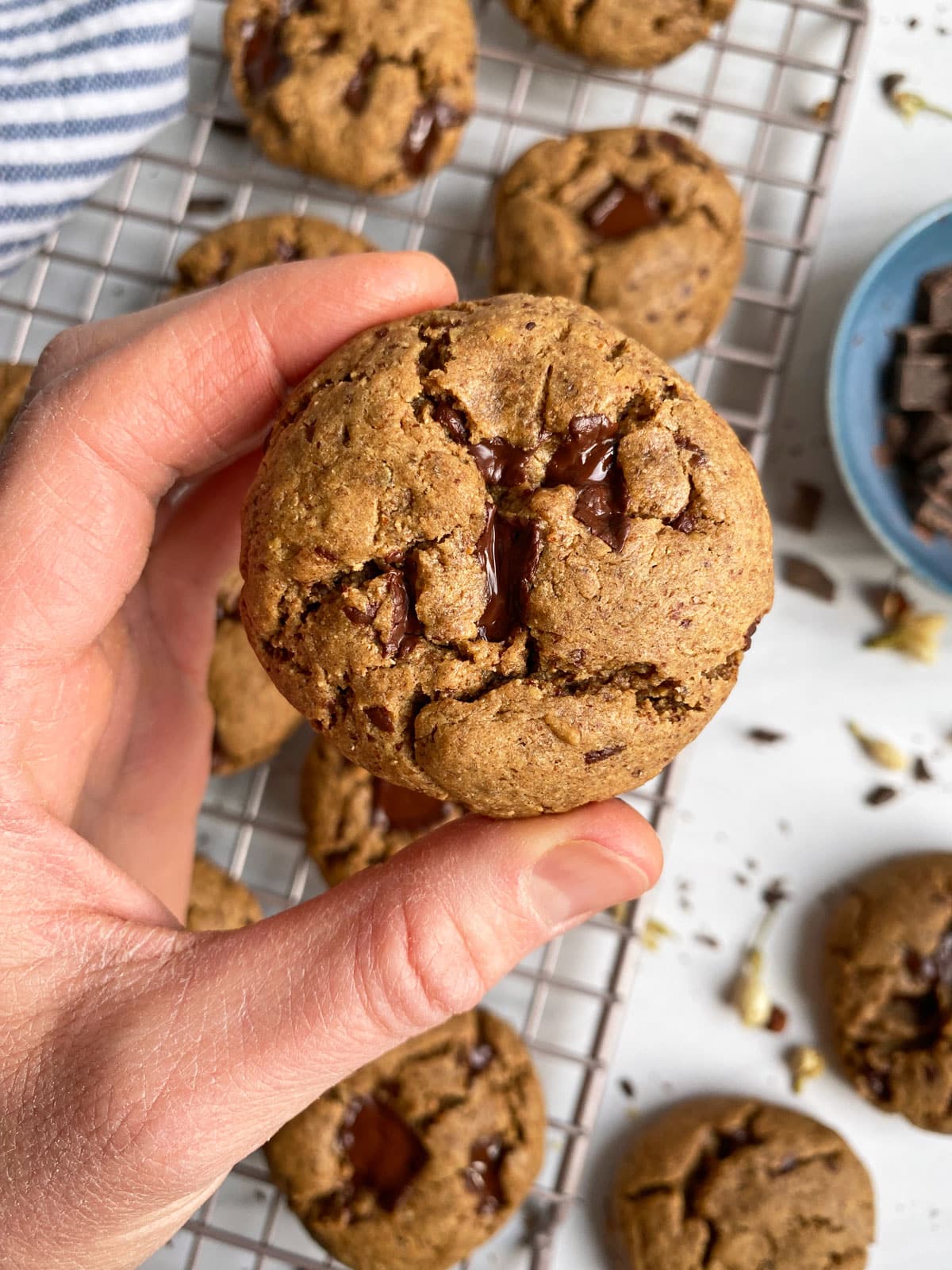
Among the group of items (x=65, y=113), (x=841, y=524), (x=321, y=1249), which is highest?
(x=65, y=113)

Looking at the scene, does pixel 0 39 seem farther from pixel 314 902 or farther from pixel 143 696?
pixel 314 902

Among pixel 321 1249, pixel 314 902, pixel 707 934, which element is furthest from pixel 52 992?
pixel 707 934

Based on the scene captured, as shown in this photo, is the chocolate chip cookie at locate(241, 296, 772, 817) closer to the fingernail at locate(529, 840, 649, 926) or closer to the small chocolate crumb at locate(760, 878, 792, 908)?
the fingernail at locate(529, 840, 649, 926)

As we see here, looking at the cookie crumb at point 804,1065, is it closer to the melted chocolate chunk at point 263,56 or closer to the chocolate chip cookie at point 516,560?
the chocolate chip cookie at point 516,560

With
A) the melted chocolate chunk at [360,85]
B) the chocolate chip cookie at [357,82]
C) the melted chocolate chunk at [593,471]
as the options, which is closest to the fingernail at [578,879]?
the melted chocolate chunk at [593,471]

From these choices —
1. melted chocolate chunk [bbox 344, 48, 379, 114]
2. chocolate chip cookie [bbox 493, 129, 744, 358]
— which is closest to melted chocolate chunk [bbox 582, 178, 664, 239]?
chocolate chip cookie [bbox 493, 129, 744, 358]

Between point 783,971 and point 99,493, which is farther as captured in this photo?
point 783,971
